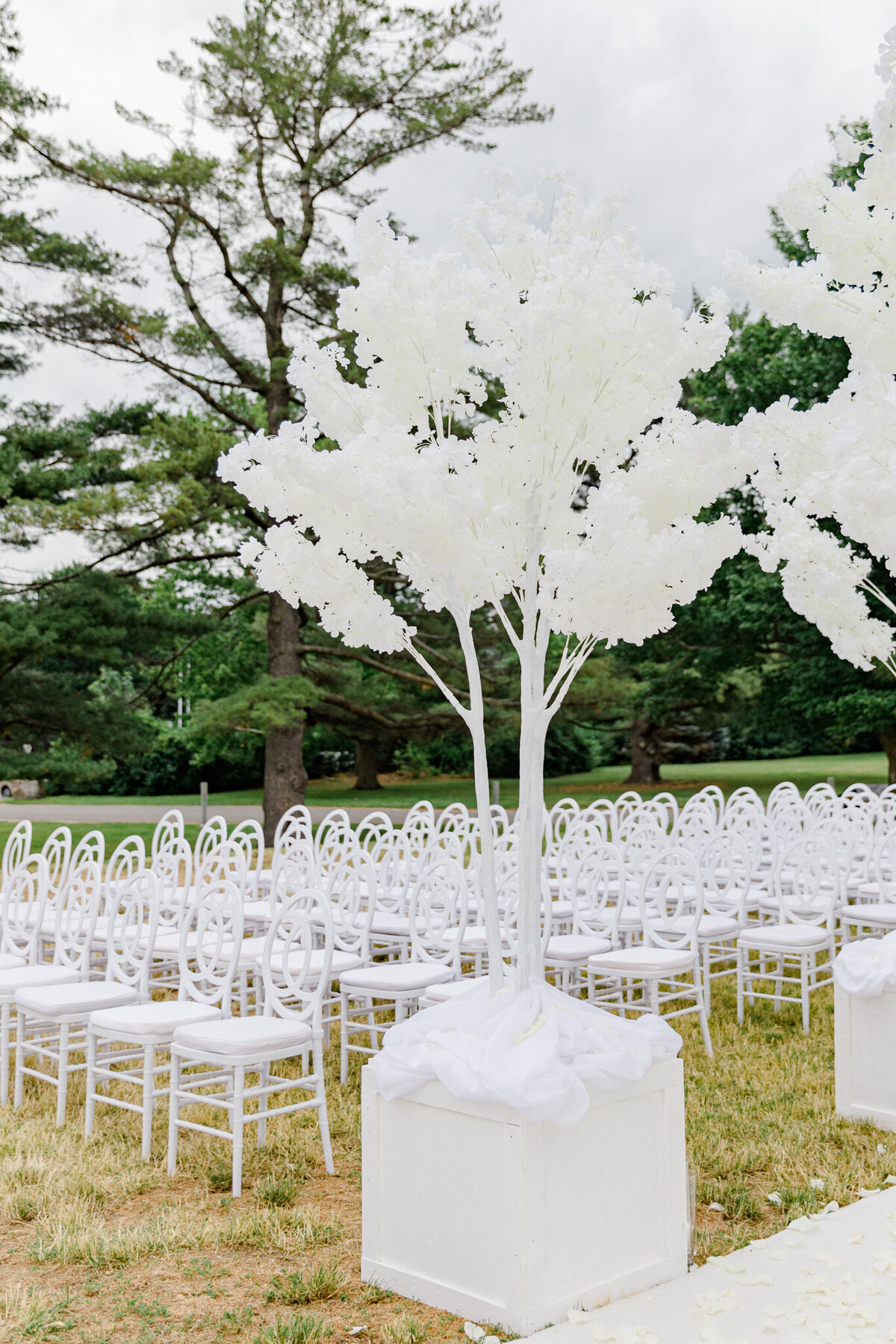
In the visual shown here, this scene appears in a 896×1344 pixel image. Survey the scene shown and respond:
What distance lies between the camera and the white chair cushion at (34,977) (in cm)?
598

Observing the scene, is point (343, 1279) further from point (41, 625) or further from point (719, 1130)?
point (41, 625)

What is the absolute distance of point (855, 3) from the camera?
912 cm

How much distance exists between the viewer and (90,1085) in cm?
515

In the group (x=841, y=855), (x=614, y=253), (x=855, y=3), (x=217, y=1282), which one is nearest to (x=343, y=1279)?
(x=217, y=1282)

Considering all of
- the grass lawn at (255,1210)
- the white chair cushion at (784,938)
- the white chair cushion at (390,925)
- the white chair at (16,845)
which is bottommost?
the grass lawn at (255,1210)

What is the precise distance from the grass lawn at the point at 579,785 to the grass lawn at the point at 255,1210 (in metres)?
20.3

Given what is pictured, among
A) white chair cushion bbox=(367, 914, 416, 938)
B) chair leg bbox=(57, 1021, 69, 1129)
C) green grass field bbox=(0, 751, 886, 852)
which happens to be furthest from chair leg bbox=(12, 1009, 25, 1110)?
green grass field bbox=(0, 751, 886, 852)

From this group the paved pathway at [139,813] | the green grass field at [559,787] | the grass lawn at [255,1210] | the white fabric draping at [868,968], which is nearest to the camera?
the grass lawn at [255,1210]

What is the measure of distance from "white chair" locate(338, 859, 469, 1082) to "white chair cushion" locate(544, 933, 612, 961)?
0.57m

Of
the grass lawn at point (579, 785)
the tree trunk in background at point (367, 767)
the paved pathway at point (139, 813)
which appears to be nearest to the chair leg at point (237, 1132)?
the paved pathway at point (139, 813)

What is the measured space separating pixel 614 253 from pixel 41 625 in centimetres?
1309

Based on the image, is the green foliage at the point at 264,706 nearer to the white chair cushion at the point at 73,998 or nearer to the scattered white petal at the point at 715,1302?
the white chair cushion at the point at 73,998

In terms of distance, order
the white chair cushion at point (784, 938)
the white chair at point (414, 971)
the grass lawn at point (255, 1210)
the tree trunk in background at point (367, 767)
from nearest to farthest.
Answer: the grass lawn at point (255, 1210)
the white chair at point (414, 971)
the white chair cushion at point (784, 938)
the tree trunk in background at point (367, 767)

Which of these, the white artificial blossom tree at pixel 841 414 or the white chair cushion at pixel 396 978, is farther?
the white chair cushion at pixel 396 978
